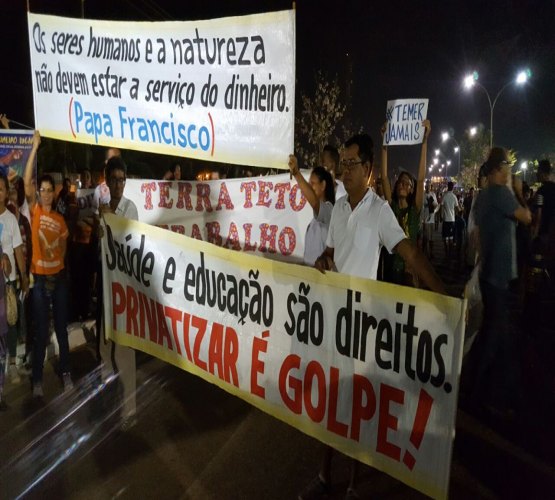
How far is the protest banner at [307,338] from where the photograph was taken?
249 centimetres

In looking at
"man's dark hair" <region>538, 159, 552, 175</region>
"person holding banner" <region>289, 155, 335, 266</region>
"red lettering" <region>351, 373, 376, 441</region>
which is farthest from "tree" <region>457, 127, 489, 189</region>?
"red lettering" <region>351, 373, 376, 441</region>

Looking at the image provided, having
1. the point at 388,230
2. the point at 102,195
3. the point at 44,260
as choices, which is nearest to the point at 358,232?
the point at 388,230

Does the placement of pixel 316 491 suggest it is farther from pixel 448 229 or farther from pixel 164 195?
pixel 448 229

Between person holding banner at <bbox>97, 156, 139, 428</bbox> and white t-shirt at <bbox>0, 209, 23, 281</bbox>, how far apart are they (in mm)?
782

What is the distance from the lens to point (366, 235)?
3.08 meters

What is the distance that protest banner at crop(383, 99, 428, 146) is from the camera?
308 inches

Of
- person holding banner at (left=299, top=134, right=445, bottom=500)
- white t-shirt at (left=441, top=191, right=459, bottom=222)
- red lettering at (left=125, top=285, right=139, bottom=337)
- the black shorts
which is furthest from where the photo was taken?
the black shorts

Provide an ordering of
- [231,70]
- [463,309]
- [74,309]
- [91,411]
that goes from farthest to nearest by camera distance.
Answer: [74,309] < [91,411] < [231,70] < [463,309]

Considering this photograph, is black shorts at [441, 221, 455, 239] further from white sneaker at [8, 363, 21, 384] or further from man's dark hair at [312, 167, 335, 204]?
white sneaker at [8, 363, 21, 384]

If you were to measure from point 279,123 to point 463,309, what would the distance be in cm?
163

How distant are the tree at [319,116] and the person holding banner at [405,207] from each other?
67.7 feet

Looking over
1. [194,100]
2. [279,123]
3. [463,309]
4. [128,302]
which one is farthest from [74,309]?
[463,309]

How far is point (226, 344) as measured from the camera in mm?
3389

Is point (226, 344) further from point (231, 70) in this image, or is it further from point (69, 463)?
point (231, 70)
